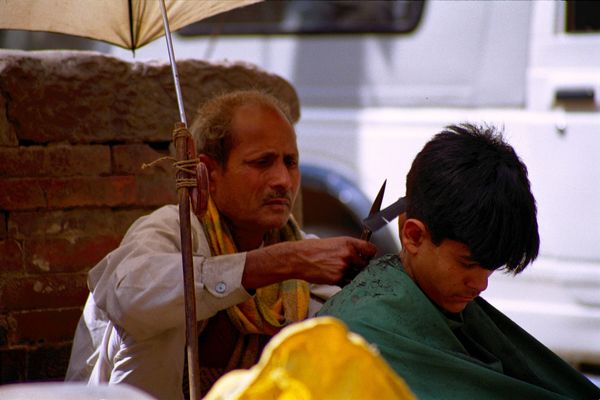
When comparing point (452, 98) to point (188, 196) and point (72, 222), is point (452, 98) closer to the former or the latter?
point (72, 222)

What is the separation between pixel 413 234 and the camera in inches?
91.2

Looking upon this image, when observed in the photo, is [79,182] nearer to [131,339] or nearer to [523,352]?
[131,339]

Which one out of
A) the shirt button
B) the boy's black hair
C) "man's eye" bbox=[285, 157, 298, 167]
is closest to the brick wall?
"man's eye" bbox=[285, 157, 298, 167]

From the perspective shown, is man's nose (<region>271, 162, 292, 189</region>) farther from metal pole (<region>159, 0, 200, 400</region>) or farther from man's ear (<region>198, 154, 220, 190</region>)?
metal pole (<region>159, 0, 200, 400</region>)

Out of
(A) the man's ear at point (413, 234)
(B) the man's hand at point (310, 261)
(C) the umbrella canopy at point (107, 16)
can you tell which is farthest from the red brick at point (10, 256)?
(A) the man's ear at point (413, 234)

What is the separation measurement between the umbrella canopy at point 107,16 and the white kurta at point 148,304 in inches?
22.1

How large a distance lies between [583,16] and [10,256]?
3151 millimetres

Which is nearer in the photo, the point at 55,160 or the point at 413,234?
the point at 413,234

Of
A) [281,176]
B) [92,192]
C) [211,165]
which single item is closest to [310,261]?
[281,176]

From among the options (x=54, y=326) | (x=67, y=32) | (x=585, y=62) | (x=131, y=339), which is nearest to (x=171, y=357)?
(x=131, y=339)

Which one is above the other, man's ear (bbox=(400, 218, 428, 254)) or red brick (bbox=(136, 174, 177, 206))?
man's ear (bbox=(400, 218, 428, 254))

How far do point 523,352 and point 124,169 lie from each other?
1536mm

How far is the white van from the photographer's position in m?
5.08

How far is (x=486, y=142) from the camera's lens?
229 centimetres
